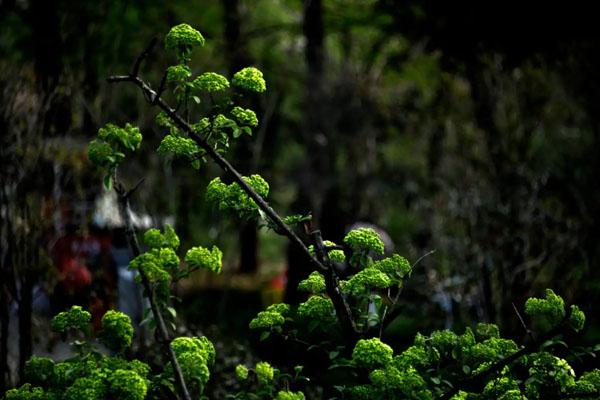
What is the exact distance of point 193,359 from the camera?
3111 millimetres

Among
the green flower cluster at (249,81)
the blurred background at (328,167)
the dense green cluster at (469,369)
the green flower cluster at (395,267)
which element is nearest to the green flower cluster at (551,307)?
the dense green cluster at (469,369)

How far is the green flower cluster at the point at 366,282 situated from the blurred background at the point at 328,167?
378cm

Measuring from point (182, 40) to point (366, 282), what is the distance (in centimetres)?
129

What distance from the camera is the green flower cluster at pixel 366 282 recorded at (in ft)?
11.1

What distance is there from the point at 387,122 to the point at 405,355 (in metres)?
14.5

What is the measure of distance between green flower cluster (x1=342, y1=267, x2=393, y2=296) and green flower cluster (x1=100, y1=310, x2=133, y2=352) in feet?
3.10

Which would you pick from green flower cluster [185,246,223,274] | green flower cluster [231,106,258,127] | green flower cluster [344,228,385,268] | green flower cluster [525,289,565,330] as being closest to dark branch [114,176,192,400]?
green flower cluster [185,246,223,274]

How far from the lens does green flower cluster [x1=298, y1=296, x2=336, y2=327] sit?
3.51 meters

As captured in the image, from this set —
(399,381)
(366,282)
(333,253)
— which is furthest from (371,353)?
(333,253)

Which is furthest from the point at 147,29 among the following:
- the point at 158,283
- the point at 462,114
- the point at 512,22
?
the point at 158,283

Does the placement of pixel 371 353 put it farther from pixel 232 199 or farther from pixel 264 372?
pixel 232 199

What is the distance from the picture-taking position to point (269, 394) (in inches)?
132

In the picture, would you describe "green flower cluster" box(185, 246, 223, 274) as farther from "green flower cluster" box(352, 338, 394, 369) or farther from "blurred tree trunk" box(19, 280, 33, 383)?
"blurred tree trunk" box(19, 280, 33, 383)

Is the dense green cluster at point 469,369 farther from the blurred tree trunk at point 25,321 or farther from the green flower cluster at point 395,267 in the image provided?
the blurred tree trunk at point 25,321
